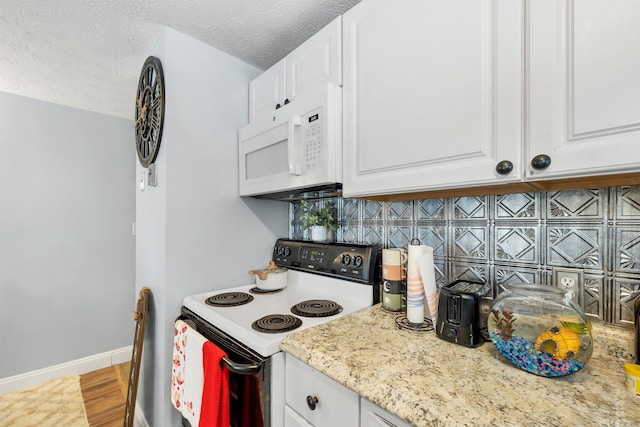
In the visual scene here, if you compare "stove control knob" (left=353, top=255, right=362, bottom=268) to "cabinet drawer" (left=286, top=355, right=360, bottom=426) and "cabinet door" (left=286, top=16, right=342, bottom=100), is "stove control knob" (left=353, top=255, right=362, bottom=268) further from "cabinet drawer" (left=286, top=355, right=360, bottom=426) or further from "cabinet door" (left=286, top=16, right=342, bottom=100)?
"cabinet door" (left=286, top=16, right=342, bottom=100)

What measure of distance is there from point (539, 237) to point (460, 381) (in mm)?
605

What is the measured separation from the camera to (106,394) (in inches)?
87.4

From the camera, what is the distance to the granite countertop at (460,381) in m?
0.58

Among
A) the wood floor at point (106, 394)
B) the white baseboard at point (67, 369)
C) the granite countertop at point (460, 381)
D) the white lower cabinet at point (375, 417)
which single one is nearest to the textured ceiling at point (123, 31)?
the granite countertop at point (460, 381)

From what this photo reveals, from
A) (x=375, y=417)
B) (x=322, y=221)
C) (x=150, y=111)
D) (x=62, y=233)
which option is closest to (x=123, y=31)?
(x=150, y=111)

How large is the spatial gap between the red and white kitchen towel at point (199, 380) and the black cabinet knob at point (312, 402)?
1.19 ft

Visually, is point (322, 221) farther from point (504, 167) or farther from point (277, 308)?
point (504, 167)

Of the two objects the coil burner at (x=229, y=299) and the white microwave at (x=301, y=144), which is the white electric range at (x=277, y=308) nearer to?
the coil burner at (x=229, y=299)

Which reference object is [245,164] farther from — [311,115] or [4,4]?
[4,4]

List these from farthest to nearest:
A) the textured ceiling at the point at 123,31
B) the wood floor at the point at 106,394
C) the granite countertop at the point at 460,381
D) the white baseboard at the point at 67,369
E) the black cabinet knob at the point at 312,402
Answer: the white baseboard at the point at 67,369 < the wood floor at the point at 106,394 < the textured ceiling at the point at 123,31 < the black cabinet knob at the point at 312,402 < the granite countertop at the point at 460,381

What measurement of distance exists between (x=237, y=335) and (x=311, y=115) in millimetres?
944

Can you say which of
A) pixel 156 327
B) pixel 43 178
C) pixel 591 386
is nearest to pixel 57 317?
pixel 43 178

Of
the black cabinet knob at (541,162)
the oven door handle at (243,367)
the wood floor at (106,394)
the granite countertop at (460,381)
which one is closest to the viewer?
the granite countertop at (460,381)

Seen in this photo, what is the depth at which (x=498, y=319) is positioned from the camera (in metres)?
0.81
